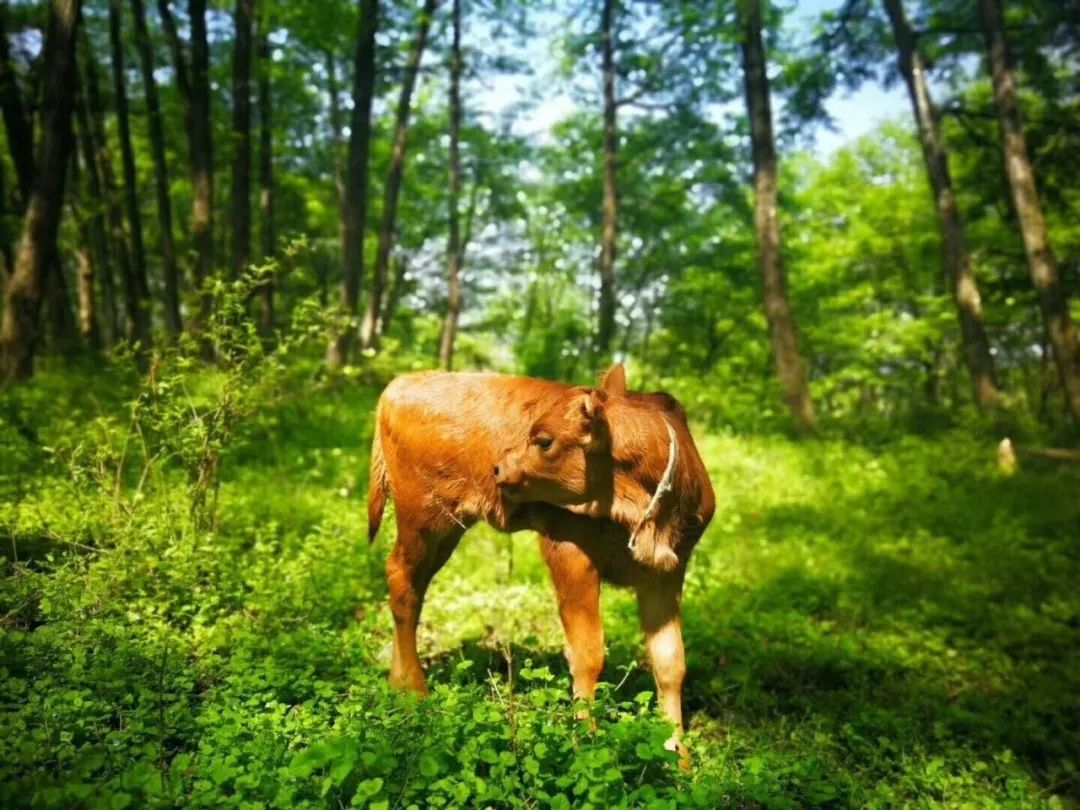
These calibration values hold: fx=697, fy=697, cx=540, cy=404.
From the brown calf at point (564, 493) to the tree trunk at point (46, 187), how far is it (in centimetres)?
570

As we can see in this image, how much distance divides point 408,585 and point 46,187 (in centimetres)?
645

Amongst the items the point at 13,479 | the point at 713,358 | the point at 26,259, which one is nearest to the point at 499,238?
the point at 713,358

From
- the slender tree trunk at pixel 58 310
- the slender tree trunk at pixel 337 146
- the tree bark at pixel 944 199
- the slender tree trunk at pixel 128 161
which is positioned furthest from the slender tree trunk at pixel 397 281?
the tree bark at pixel 944 199

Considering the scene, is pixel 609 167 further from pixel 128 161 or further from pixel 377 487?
pixel 377 487

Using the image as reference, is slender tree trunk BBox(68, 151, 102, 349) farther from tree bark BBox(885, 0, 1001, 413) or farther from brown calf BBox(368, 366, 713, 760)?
tree bark BBox(885, 0, 1001, 413)

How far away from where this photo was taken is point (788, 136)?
14539 millimetres

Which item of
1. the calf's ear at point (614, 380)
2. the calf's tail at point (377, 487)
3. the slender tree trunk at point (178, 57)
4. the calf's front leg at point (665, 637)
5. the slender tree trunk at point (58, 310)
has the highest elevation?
the slender tree trunk at point (178, 57)

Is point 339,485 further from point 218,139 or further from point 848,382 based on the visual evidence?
point 848,382

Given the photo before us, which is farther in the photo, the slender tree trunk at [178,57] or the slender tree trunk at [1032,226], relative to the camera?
the slender tree trunk at [178,57]

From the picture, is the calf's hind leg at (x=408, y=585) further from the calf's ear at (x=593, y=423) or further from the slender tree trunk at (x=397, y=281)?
the slender tree trunk at (x=397, y=281)

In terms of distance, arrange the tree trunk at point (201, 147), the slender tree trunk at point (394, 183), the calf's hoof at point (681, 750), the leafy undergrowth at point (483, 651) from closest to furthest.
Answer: the leafy undergrowth at point (483, 651) → the calf's hoof at point (681, 750) → the tree trunk at point (201, 147) → the slender tree trunk at point (394, 183)

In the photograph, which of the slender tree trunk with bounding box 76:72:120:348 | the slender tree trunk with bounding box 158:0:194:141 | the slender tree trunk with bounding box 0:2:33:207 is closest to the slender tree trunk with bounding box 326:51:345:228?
the slender tree trunk with bounding box 76:72:120:348

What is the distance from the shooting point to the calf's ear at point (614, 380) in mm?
3807

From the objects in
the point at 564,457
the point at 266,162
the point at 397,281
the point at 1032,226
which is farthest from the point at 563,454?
the point at 397,281
